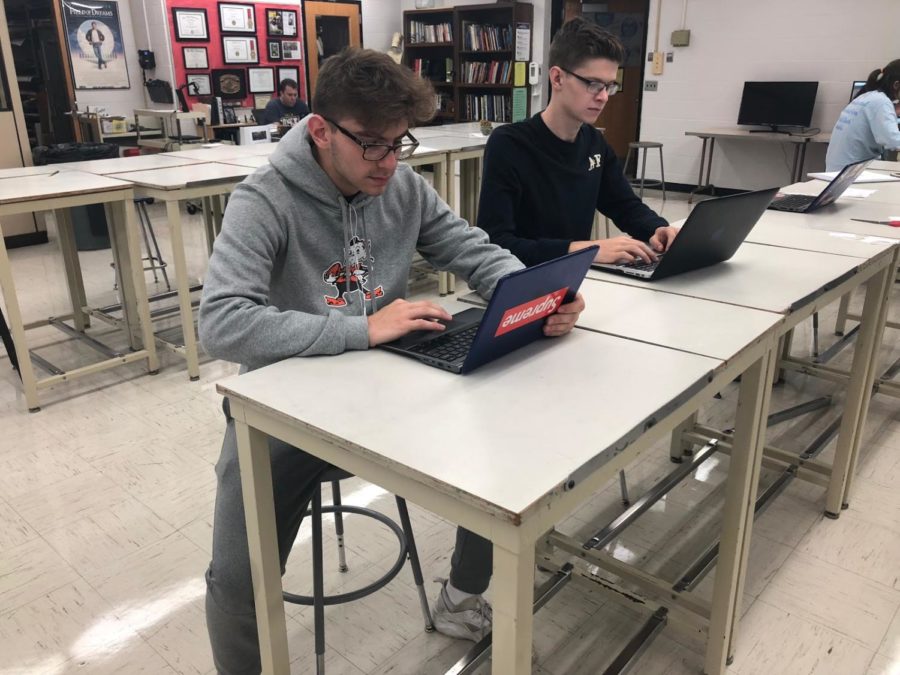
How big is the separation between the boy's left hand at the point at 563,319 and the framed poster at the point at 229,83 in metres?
7.09

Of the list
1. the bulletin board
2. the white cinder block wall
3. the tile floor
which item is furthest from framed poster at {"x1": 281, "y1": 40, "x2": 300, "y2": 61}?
the tile floor

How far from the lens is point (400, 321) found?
125 cm

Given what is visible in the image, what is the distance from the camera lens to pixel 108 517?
2145 millimetres

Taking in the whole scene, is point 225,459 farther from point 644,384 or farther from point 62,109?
point 62,109

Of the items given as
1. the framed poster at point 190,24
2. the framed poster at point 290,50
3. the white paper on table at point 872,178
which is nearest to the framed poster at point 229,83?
the framed poster at point 190,24

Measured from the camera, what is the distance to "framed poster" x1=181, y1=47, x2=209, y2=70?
23.3 ft

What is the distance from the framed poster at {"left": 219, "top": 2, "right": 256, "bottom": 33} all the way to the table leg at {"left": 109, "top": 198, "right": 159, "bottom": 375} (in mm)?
4886

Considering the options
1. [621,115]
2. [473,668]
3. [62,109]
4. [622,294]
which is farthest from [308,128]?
[621,115]

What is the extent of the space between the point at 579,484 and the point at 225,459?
702 mm

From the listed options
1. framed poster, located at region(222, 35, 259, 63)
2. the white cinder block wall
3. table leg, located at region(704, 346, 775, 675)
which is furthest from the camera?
framed poster, located at region(222, 35, 259, 63)

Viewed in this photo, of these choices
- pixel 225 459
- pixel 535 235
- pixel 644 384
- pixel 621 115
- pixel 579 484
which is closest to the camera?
pixel 579 484

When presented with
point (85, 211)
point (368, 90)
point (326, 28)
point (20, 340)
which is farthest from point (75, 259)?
point (326, 28)

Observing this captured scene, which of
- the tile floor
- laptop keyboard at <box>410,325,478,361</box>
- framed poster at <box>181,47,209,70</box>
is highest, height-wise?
framed poster at <box>181,47,209,70</box>

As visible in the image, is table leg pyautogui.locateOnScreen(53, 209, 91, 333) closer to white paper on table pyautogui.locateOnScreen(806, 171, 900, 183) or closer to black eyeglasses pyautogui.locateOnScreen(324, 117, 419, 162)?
black eyeglasses pyautogui.locateOnScreen(324, 117, 419, 162)
